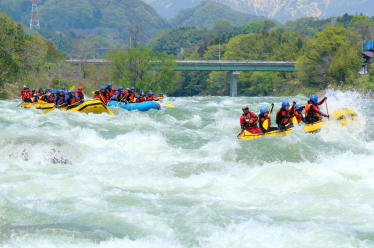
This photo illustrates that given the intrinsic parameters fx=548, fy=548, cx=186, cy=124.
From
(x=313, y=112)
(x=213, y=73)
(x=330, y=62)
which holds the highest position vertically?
(x=330, y=62)

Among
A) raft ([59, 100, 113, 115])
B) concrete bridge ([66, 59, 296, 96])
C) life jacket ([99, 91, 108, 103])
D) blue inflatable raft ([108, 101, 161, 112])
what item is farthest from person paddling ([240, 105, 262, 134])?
concrete bridge ([66, 59, 296, 96])

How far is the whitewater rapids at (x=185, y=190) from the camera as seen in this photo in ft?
25.3

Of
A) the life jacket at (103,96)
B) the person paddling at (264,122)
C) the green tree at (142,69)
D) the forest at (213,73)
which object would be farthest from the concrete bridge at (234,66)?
the person paddling at (264,122)

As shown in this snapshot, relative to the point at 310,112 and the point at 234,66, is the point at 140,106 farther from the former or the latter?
the point at 234,66

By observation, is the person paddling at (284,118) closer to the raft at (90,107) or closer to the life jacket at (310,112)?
the life jacket at (310,112)

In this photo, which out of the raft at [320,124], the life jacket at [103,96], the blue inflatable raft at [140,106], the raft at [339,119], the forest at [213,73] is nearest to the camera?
the raft at [320,124]

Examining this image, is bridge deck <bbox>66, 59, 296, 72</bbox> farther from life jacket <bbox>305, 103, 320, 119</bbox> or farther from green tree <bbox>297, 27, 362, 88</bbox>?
life jacket <bbox>305, 103, 320, 119</bbox>

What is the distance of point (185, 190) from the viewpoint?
409 inches

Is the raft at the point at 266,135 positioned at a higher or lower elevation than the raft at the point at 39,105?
lower

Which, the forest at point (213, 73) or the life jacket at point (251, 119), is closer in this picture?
the life jacket at point (251, 119)

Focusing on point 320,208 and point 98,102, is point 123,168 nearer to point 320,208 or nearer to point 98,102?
Answer: point 320,208

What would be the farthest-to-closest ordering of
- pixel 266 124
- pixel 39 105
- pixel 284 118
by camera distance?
pixel 39 105 < pixel 284 118 < pixel 266 124

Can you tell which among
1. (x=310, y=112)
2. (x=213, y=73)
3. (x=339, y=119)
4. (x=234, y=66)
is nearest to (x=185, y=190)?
(x=310, y=112)

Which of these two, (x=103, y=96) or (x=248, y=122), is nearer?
(x=248, y=122)
